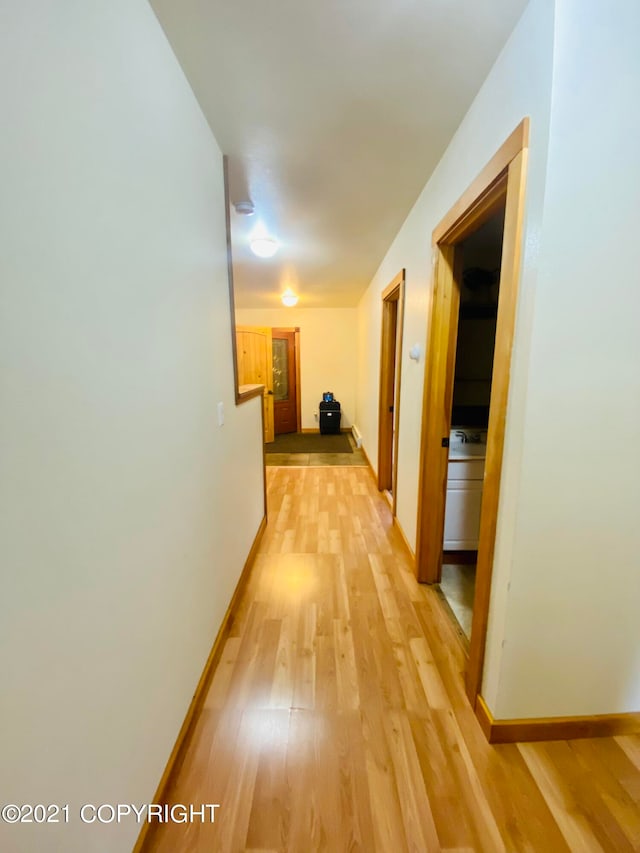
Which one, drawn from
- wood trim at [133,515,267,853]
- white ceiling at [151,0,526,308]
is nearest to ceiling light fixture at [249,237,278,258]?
white ceiling at [151,0,526,308]

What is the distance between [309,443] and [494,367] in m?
4.54

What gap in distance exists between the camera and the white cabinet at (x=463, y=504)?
7.00 feet

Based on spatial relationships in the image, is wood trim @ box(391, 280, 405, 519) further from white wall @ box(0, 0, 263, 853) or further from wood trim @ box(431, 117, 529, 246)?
white wall @ box(0, 0, 263, 853)

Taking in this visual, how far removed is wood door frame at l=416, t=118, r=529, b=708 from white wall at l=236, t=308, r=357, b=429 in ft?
14.6

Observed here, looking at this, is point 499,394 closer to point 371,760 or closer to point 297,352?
point 371,760

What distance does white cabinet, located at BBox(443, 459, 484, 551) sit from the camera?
2.13 m

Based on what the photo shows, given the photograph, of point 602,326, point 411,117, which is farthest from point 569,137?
point 411,117

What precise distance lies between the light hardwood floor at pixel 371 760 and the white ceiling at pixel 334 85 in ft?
7.86

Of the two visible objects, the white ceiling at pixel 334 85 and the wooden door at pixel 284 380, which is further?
the wooden door at pixel 284 380

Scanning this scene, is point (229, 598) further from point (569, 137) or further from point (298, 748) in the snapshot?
point (569, 137)

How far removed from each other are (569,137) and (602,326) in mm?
508

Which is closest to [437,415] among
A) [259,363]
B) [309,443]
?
[309,443]

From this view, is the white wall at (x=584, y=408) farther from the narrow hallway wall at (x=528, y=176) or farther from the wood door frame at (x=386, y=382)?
the wood door frame at (x=386, y=382)

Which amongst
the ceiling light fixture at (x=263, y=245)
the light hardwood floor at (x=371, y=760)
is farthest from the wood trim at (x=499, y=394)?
the ceiling light fixture at (x=263, y=245)
